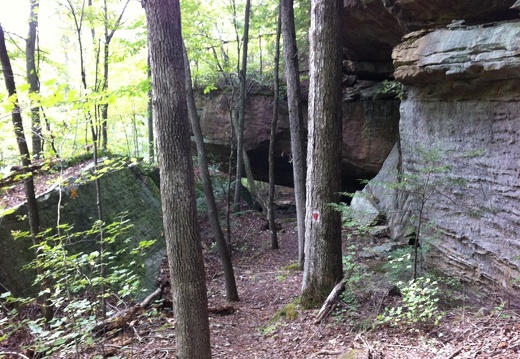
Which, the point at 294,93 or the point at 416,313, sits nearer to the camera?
the point at 416,313

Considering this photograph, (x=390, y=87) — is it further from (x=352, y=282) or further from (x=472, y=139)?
(x=352, y=282)

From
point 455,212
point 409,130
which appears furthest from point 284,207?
point 455,212

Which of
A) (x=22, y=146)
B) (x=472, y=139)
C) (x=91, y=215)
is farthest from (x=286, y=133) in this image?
(x=22, y=146)

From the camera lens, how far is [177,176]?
12.2 ft

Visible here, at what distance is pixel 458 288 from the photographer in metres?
5.73

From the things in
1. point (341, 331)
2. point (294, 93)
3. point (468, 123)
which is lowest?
point (341, 331)

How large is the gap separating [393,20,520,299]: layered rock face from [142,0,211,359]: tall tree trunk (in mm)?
3326

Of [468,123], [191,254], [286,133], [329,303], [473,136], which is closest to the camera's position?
[191,254]

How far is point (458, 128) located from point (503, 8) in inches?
82.8

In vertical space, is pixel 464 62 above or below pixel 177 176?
above

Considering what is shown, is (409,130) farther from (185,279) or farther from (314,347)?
(185,279)

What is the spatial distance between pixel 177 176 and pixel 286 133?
10.1 meters

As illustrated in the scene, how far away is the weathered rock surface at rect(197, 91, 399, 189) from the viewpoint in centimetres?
1128

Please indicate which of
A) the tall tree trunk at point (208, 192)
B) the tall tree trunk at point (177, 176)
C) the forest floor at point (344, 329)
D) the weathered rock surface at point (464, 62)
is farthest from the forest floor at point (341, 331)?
the weathered rock surface at point (464, 62)
